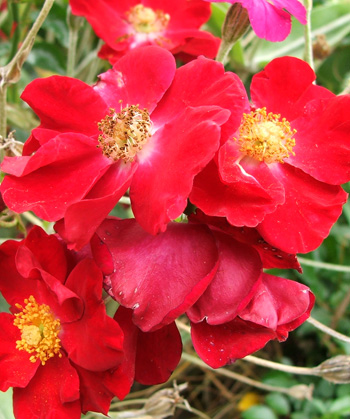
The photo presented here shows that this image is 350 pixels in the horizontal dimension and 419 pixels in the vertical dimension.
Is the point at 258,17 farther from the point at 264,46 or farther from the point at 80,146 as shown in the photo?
the point at 264,46

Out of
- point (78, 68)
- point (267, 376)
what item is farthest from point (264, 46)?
point (267, 376)

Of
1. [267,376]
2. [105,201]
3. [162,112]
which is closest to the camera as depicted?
[105,201]

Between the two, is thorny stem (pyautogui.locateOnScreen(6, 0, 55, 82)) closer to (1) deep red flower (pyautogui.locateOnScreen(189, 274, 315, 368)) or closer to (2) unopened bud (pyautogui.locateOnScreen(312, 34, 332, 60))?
(1) deep red flower (pyautogui.locateOnScreen(189, 274, 315, 368))

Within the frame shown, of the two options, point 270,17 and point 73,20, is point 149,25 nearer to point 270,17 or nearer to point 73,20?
point 73,20

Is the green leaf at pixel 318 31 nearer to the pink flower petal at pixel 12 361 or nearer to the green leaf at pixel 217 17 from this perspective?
the green leaf at pixel 217 17

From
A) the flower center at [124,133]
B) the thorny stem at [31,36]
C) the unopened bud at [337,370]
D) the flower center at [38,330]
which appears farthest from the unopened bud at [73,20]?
the unopened bud at [337,370]

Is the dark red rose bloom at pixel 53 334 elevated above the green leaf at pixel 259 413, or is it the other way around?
the dark red rose bloom at pixel 53 334

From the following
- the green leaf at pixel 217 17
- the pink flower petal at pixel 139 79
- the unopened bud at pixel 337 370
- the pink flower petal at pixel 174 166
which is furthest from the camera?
the green leaf at pixel 217 17
